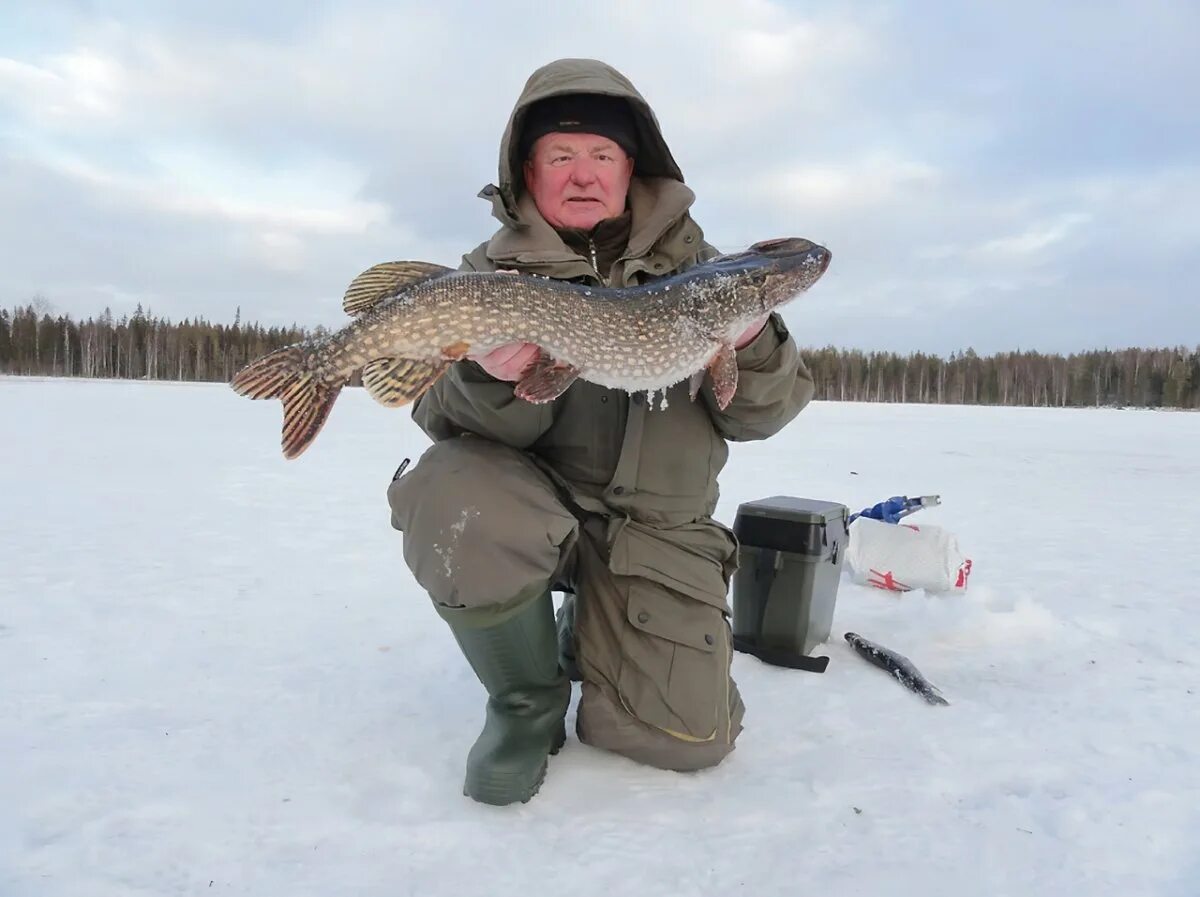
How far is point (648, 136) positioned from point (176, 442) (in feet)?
29.5

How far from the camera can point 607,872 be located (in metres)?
1.59

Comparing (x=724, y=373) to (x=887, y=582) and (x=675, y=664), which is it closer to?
(x=675, y=664)

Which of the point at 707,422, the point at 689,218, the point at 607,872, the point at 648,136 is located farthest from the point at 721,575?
the point at 648,136

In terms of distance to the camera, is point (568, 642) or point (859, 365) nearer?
point (568, 642)

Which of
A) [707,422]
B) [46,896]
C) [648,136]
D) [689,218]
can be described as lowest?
[46,896]

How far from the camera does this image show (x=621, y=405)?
7.81ft

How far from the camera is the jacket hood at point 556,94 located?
2.39 m

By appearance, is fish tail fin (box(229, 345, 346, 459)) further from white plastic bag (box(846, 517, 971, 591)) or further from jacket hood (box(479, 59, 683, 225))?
white plastic bag (box(846, 517, 971, 591))

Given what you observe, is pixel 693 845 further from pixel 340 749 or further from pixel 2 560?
pixel 2 560

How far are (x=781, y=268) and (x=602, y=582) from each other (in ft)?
3.39

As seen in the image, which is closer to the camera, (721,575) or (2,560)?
(721,575)

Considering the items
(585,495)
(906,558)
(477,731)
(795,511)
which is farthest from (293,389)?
(906,558)

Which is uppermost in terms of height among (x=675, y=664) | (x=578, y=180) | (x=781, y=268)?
(x=578, y=180)

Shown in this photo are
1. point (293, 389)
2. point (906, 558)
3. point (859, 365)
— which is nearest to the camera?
point (293, 389)
